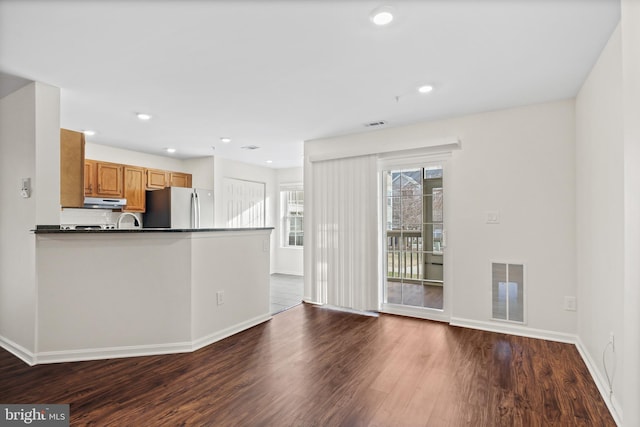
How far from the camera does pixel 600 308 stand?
235cm

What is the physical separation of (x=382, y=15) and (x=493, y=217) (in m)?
2.46

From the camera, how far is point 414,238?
3977mm

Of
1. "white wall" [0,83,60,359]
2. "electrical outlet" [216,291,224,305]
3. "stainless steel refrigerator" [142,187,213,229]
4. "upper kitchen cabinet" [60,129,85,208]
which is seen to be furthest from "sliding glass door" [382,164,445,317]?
"white wall" [0,83,60,359]

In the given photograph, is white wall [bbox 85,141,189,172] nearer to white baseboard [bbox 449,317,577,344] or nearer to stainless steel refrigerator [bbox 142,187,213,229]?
stainless steel refrigerator [bbox 142,187,213,229]

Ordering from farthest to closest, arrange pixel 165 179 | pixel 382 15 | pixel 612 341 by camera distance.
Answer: pixel 165 179
pixel 612 341
pixel 382 15

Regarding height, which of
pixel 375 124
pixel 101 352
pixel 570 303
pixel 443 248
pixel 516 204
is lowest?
pixel 101 352

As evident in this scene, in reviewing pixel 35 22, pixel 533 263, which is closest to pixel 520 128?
pixel 533 263

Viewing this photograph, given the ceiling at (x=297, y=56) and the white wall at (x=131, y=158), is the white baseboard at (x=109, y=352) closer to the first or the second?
the ceiling at (x=297, y=56)

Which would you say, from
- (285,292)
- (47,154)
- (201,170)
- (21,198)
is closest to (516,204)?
(285,292)

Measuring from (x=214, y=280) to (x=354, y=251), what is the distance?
1842 mm

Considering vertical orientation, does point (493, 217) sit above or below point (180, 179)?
below

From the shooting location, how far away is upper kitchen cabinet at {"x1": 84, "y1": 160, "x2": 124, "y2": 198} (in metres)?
4.55

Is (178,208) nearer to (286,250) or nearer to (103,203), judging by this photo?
(103,203)

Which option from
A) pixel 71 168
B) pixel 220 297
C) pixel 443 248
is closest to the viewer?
pixel 71 168
